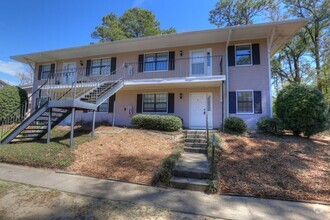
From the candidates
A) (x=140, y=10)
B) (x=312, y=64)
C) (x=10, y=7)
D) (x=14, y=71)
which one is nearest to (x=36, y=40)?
(x=10, y=7)

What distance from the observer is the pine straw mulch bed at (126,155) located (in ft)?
18.9

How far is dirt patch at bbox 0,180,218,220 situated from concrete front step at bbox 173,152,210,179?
1.68 meters

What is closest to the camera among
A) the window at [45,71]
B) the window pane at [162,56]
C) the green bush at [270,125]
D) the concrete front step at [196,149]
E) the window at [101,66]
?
the concrete front step at [196,149]

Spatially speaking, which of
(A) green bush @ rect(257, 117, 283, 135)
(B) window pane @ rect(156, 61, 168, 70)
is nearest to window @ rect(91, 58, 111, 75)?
(B) window pane @ rect(156, 61, 168, 70)

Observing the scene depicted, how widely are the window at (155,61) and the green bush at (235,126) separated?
531 centimetres

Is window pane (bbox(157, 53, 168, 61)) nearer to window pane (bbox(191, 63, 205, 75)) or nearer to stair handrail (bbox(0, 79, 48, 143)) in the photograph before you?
window pane (bbox(191, 63, 205, 75))

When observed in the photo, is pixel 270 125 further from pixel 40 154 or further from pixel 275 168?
pixel 40 154

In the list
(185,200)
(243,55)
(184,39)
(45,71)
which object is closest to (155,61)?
(184,39)

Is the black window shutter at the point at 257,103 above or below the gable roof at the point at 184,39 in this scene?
below

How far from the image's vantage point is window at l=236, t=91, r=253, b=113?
11109 millimetres

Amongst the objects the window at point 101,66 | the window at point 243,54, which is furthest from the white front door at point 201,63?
the window at point 101,66

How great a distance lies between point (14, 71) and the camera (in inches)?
1405

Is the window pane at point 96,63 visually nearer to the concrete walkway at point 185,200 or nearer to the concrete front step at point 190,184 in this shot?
the concrete walkway at point 185,200

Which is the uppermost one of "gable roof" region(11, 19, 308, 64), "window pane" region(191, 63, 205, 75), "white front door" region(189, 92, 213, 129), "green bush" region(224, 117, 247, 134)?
"gable roof" region(11, 19, 308, 64)
